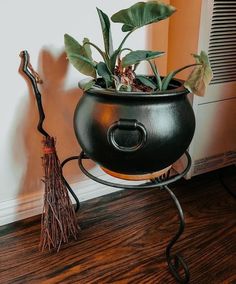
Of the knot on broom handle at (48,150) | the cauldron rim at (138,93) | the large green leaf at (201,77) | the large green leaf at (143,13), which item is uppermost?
the large green leaf at (143,13)

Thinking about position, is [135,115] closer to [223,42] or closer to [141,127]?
[141,127]

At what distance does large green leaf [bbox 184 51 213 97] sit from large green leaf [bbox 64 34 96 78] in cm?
32

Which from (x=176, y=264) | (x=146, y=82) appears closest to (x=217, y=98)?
(x=146, y=82)

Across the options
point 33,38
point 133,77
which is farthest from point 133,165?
point 33,38

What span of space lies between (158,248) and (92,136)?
57 centimetres

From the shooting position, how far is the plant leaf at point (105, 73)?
931 mm

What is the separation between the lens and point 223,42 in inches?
49.2

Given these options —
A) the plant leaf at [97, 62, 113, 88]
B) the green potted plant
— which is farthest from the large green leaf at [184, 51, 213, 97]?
the plant leaf at [97, 62, 113, 88]

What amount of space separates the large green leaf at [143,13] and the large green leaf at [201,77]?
0.17 metres

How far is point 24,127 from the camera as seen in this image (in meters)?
1.17

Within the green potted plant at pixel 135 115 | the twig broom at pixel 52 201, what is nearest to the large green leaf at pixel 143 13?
the green potted plant at pixel 135 115

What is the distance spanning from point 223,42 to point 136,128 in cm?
74

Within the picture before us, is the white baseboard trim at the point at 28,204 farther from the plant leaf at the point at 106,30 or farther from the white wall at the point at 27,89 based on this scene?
the plant leaf at the point at 106,30

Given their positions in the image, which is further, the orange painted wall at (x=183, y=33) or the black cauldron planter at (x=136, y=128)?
the orange painted wall at (x=183, y=33)
